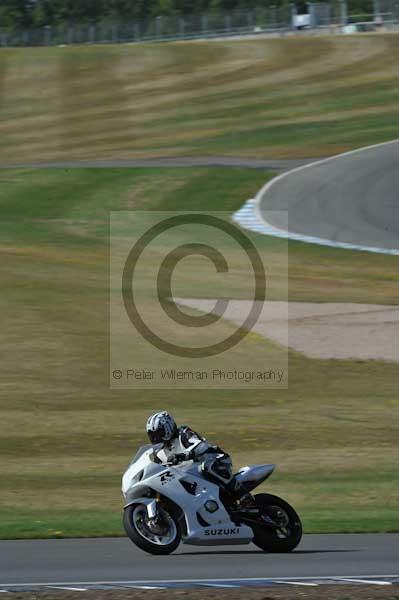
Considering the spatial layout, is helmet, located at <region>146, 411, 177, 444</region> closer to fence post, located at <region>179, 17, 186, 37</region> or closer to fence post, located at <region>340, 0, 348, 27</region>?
fence post, located at <region>340, 0, 348, 27</region>

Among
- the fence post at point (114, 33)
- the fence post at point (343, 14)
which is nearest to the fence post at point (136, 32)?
the fence post at point (114, 33)

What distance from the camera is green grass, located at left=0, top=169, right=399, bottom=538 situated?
17.2 metres

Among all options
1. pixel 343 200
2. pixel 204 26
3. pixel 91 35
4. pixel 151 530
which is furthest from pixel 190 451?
pixel 91 35

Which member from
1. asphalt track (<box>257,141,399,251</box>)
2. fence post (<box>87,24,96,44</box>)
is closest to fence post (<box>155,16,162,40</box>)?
fence post (<box>87,24,96,44</box>)

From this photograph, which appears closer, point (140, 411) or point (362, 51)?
point (140, 411)

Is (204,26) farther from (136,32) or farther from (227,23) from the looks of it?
(136,32)

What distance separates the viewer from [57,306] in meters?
29.6

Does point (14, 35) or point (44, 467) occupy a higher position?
point (14, 35)

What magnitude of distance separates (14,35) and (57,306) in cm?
9160

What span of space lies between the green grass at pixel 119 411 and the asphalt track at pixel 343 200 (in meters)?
2.49

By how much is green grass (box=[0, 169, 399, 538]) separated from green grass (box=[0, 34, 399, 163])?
65.8ft

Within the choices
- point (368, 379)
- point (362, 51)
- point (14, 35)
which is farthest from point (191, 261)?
point (14, 35)

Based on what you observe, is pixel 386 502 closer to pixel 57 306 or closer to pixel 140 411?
pixel 140 411

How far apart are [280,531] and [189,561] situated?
1180 mm
